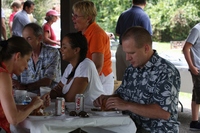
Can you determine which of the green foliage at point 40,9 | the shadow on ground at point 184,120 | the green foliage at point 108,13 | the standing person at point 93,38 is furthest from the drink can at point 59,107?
the green foliage at point 40,9

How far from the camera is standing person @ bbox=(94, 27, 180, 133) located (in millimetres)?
2754

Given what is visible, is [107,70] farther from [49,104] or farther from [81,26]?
[49,104]

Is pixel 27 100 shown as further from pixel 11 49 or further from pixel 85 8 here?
pixel 85 8

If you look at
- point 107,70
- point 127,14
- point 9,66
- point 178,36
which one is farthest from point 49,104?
point 178,36

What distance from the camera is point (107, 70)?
423cm

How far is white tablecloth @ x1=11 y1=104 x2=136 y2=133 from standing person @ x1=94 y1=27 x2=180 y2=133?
0.09 metres

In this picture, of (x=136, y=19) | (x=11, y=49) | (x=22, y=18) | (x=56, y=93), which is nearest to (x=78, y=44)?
(x=56, y=93)

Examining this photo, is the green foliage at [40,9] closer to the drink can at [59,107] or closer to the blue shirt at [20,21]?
the blue shirt at [20,21]

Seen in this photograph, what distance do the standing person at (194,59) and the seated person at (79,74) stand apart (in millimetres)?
2130

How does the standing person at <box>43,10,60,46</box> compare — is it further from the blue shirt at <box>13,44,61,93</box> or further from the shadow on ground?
the blue shirt at <box>13,44,61,93</box>

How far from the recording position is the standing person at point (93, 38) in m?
4.07

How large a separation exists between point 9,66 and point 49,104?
52 centimetres

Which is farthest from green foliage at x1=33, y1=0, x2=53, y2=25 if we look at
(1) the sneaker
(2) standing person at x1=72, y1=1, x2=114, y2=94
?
(2) standing person at x1=72, y1=1, x2=114, y2=94

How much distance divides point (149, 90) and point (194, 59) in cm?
274
